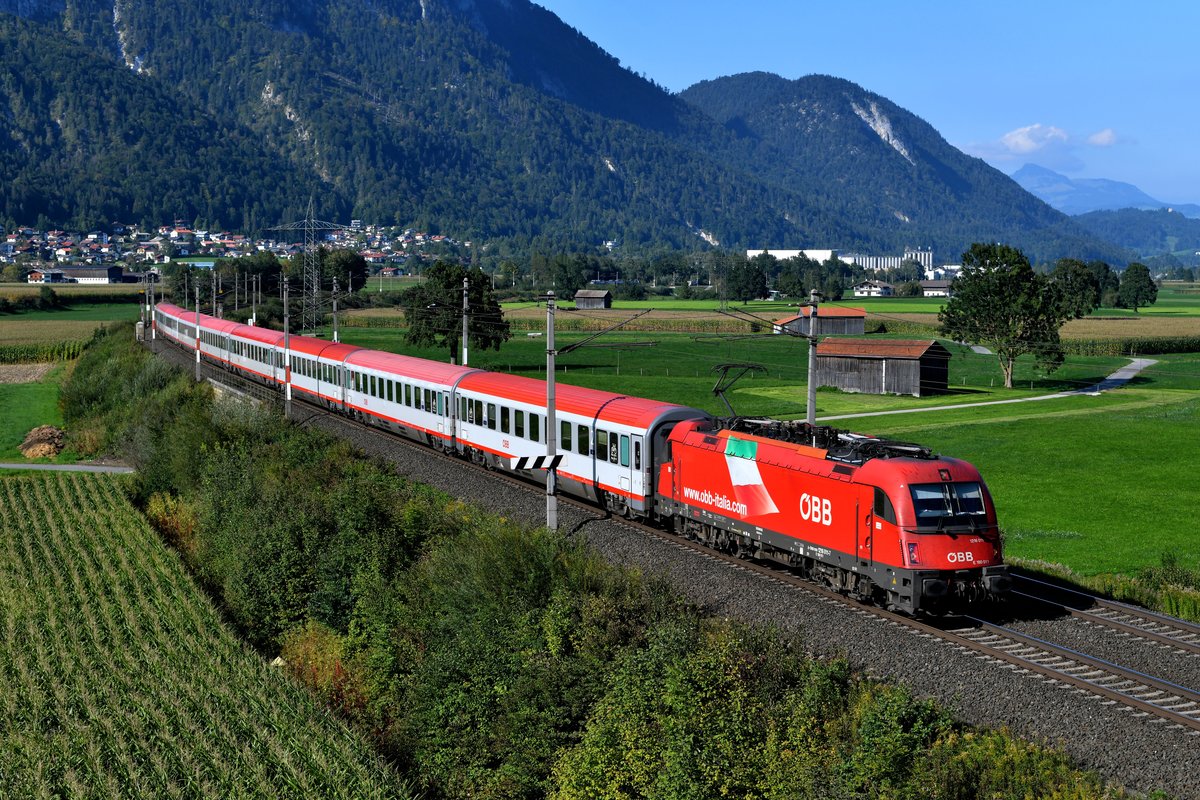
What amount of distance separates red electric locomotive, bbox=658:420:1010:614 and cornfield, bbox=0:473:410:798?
10.0m

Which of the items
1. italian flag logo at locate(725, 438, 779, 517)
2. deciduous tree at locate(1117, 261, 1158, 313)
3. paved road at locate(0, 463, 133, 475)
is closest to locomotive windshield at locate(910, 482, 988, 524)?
italian flag logo at locate(725, 438, 779, 517)

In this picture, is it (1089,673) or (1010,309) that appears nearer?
(1089,673)

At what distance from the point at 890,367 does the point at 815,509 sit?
2346 inches

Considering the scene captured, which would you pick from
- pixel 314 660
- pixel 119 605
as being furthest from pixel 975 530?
pixel 119 605

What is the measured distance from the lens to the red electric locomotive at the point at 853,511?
22422 mm

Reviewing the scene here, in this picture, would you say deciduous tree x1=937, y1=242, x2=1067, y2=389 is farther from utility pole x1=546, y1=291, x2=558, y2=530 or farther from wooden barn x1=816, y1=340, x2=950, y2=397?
A: utility pole x1=546, y1=291, x2=558, y2=530

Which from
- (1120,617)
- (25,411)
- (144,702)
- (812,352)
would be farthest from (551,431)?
(25,411)

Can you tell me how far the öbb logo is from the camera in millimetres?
24500

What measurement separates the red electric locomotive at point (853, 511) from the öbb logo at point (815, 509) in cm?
2

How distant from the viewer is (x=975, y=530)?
74.3 feet

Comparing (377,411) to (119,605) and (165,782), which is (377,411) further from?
(165,782)

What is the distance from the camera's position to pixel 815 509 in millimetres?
24891

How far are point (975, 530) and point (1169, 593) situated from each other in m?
6.49

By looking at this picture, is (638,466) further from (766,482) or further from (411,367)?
(411,367)
